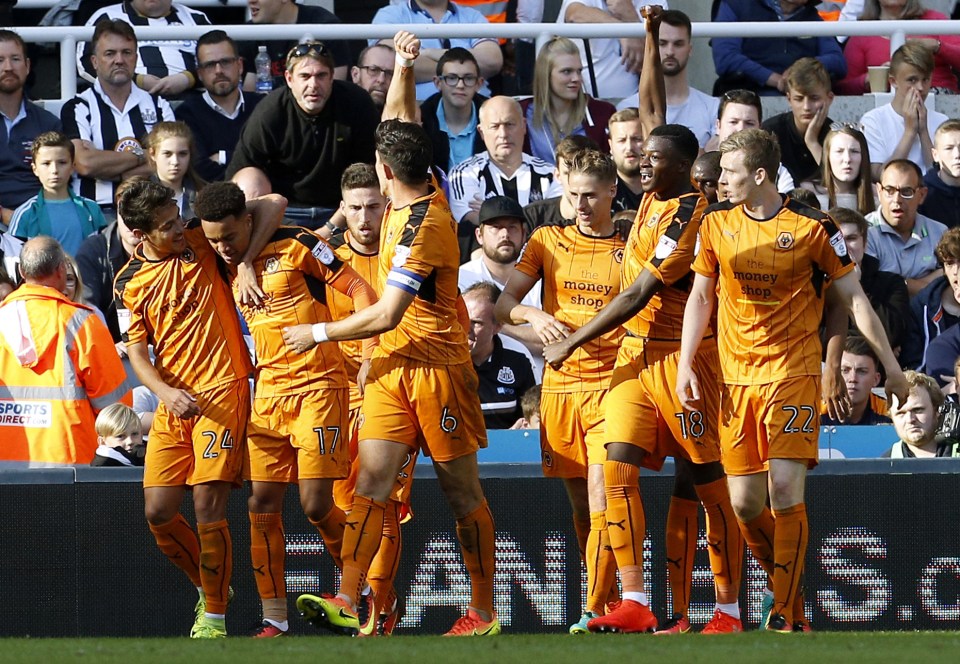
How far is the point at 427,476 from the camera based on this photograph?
9.27 meters

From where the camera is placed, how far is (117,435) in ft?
30.9

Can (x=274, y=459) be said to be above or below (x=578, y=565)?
above

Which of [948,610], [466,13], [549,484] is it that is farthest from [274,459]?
[466,13]

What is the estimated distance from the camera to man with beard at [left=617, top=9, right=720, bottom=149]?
12016mm

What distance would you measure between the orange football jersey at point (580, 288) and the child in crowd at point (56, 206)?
4.04 metres

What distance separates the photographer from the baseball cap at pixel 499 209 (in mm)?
10633

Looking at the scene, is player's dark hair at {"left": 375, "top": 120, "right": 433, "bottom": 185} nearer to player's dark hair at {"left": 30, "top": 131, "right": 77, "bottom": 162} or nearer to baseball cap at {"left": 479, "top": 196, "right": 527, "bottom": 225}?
baseball cap at {"left": 479, "top": 196, "right": 527, "bottom": 225}

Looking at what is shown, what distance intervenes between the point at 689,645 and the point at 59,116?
23.1 feet

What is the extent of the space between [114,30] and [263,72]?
1187 mm

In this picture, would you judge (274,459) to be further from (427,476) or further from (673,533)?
(673,533)

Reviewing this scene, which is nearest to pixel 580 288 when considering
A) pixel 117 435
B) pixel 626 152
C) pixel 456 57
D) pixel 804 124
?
pixel 626 152

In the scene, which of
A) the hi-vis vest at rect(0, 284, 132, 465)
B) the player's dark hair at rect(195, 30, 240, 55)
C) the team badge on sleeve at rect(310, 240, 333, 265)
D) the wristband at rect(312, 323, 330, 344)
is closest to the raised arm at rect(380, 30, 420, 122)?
the team badge on sleeve at rect(310, 240, 333, 265)

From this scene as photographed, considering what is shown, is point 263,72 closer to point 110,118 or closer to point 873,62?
point 110,118

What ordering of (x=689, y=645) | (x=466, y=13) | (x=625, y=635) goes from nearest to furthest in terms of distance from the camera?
(x=689, y=645), (x=625, y=635), (x=466, y=13)
